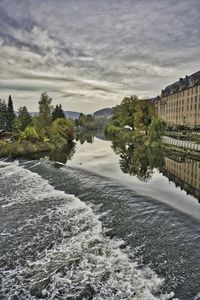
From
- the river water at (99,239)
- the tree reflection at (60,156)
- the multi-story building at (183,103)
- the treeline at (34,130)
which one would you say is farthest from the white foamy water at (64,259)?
the multi-story building at (183,103)

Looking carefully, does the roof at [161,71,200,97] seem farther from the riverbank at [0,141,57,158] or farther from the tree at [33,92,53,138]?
the riverbank at [0,141,57,158]

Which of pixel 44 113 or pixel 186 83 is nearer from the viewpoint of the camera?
pixel 44 113

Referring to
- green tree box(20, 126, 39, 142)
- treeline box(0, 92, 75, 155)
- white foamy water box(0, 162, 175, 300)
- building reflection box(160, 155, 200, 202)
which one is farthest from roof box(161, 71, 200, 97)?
white foamy water box(0, 162, 175, 300)

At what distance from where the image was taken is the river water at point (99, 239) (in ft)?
25.2

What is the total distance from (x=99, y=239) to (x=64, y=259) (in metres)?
1.98

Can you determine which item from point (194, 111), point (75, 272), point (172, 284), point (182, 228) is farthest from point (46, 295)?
point (194, 111)

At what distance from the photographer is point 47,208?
1427 cm

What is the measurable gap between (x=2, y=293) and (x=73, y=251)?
2.86 m

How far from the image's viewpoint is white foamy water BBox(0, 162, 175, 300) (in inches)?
295

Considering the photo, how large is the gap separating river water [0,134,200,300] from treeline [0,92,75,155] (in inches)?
668

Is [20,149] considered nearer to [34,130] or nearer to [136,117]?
[34,130]

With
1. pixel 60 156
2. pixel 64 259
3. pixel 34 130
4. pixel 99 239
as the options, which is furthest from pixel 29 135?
pixel 64 259

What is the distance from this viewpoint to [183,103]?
216ft

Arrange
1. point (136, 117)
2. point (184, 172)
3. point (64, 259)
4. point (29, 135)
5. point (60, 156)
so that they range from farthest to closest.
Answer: point (136, 117), point (29, 135), point (60, 156), point (184, 172), point (64, 259)
